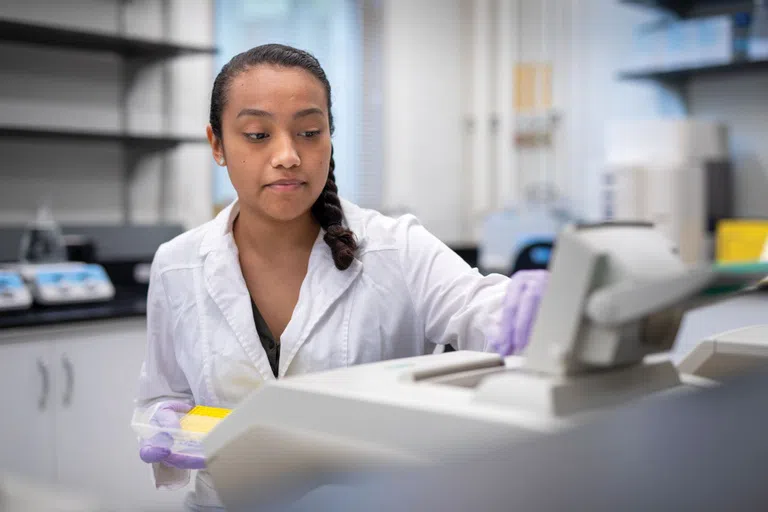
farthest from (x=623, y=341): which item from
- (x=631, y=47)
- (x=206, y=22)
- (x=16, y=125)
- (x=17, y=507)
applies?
(x=631, y=47)

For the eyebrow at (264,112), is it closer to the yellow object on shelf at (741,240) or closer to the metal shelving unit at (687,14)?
the yellow object on shelf at (741,240)

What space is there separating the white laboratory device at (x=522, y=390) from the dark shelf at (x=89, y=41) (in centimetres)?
296

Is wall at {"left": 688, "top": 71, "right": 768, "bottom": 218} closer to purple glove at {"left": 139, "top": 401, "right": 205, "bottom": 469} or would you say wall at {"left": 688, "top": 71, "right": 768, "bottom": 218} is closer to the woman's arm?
the woman's arm

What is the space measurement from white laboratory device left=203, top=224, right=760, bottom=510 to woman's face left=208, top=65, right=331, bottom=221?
503 millimetres

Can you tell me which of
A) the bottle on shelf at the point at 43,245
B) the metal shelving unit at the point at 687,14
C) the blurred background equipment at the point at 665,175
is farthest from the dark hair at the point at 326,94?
the metal shelving unit at the point at 687,14

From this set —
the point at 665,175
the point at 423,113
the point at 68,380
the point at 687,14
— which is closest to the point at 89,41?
the point at 68,380

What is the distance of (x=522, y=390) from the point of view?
1.93ft

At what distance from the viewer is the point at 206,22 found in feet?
13.6

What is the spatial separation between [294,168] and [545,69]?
4.05 meters

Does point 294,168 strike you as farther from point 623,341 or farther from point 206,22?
point 206,22

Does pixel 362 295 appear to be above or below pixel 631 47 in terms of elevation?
below

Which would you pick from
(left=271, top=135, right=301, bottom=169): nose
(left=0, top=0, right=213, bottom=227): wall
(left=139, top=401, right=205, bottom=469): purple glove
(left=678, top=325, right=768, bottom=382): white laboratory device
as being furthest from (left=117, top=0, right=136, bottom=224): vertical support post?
(left=678, top=325, right=768, bottom=382): white laboratory device

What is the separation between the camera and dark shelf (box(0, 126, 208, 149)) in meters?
3.35

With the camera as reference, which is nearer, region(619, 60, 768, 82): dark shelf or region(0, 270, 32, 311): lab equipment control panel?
region(0, 270, 32, 311): lab equipment control panel
